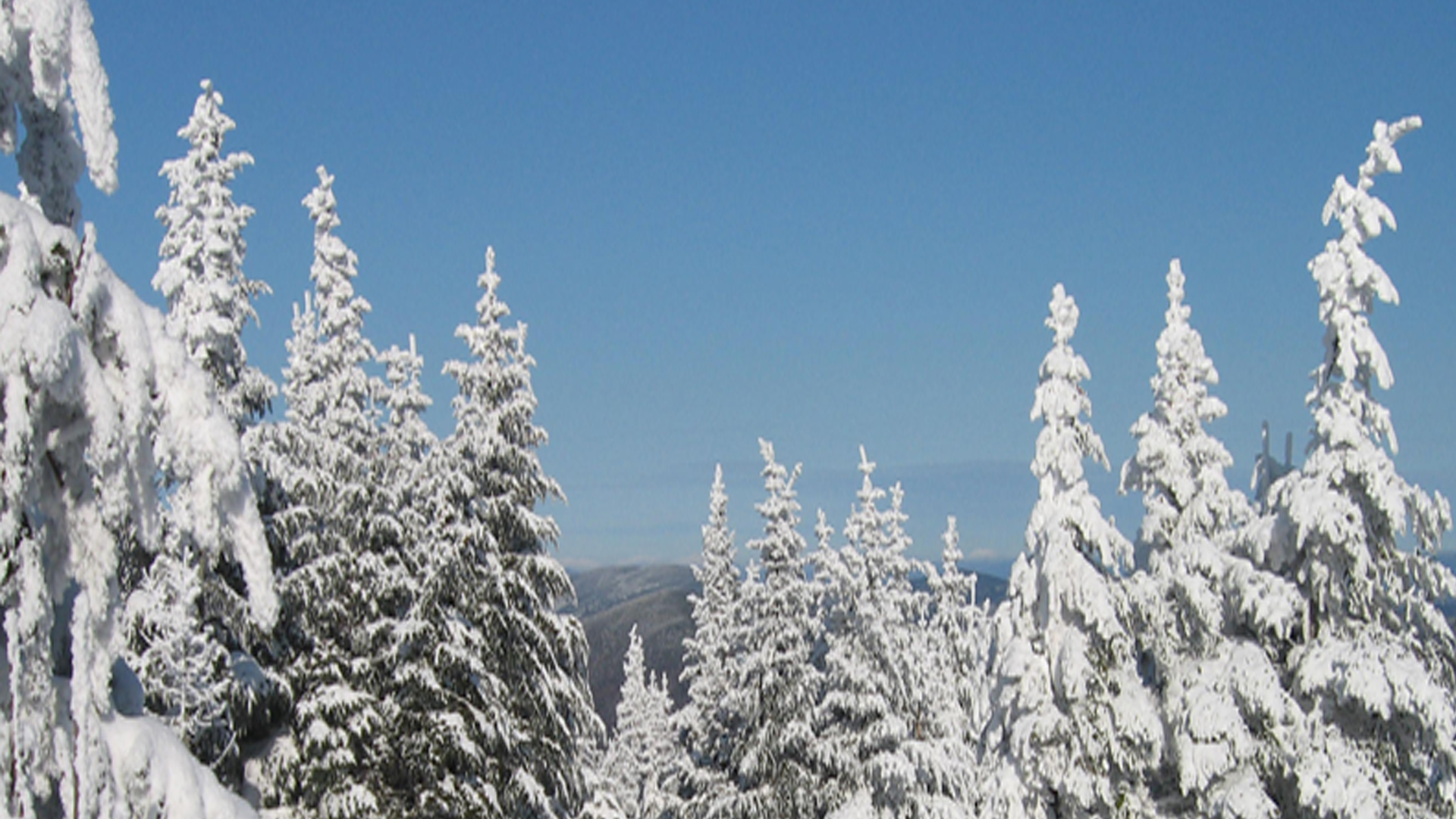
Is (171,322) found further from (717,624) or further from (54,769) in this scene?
(717,624)

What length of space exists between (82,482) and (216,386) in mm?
11205

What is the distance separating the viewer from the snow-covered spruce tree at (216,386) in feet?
50.4

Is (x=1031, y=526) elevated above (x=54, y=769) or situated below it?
above

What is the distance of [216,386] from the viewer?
1489cm

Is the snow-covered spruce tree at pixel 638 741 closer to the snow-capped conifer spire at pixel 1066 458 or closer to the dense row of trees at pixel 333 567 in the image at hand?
the dense row of trees at pixel 333 567

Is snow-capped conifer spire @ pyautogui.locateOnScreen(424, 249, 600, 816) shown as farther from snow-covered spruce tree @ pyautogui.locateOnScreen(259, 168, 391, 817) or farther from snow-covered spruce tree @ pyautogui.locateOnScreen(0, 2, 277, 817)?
snow-covered spruce tree @ pyautogui.locateOnScreen(0, 2, 277, 817)

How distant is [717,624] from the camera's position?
4519cm

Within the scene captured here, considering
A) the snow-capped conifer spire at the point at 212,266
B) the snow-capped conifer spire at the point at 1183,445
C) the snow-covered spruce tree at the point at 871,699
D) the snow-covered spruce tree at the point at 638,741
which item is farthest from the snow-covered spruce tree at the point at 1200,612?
the snow-covered spruce tree at the point at 638,741

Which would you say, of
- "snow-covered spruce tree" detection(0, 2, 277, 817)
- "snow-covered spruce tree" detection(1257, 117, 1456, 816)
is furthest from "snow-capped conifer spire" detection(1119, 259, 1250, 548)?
"snow-covered spruce tree" detection(0, 2, 277, 817)

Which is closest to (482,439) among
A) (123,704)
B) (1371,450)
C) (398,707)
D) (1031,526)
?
(398,707)

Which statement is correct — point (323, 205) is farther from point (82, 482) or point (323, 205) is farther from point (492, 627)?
A: point (82, 482)

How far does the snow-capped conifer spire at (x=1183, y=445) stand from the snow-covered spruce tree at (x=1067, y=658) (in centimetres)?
110

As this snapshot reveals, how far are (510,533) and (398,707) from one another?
11.8 ft

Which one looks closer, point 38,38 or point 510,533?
point 38,38
